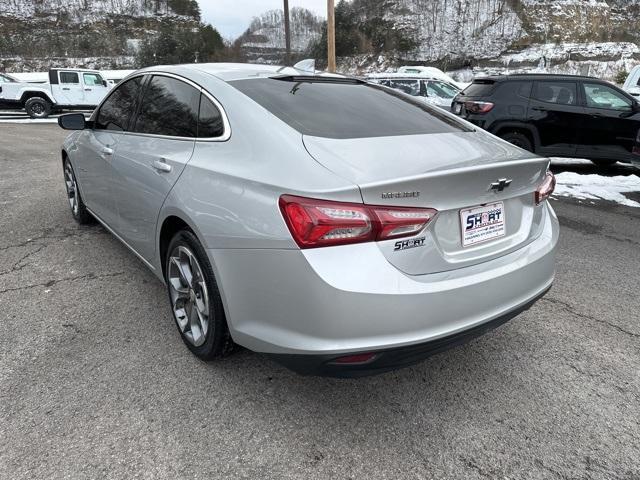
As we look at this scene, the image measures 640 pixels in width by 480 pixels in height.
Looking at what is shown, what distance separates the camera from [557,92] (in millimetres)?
8047

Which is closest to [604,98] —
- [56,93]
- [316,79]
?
[316,79]

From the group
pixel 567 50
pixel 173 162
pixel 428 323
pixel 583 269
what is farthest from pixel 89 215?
pixel 567 50

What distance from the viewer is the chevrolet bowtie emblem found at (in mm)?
2123

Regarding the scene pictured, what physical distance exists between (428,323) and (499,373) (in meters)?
0.95

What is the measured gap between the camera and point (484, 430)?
86.1 inches

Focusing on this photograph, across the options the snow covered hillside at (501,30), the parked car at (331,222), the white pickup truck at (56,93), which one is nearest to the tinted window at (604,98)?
the parked car at (331,222)

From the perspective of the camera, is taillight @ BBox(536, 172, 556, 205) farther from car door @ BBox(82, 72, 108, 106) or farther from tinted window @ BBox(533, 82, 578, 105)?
car door @ BBox(82, 72, 108, 106)

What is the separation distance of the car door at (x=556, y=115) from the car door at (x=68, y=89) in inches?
692

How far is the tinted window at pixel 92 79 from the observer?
1930 centimetres

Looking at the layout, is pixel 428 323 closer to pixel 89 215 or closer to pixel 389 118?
pixel 389 118

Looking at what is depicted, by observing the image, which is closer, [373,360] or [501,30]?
[373,360]

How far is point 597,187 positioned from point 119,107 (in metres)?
6.65

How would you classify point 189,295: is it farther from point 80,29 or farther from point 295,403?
point 80,29

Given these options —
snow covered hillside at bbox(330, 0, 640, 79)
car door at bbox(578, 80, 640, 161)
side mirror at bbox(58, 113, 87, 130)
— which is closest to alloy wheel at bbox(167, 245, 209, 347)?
side mirror at bbox(58, 113, 87, 130)
